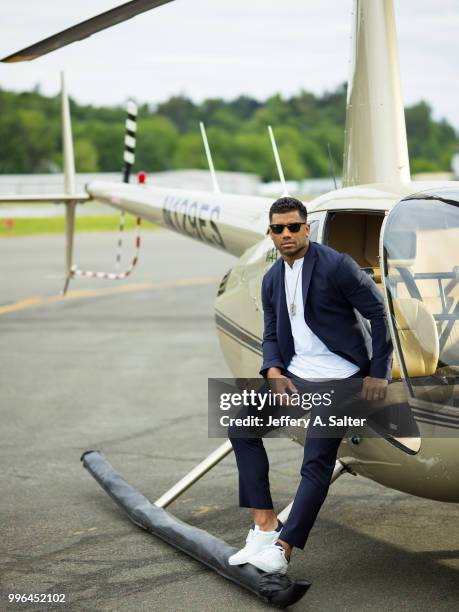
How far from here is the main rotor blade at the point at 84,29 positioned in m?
5.95

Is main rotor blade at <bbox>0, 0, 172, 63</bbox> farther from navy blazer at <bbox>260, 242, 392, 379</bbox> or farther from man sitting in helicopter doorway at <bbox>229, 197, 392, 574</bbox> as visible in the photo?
navy blazer at <bbox>260, 242, 392, 379</bbox>

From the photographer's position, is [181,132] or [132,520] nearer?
[132,520]

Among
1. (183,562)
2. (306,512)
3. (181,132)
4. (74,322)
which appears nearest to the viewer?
(306,512)

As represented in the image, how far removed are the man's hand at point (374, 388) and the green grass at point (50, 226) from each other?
1295 inches

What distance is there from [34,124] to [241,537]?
11678 cm

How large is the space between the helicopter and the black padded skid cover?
0.65 feet

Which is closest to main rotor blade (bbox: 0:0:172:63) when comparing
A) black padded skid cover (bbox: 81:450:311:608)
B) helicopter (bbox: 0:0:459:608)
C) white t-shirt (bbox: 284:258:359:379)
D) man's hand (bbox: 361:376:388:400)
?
helicopter (bbox: 0:0:459:608)

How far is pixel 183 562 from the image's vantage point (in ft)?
17.6

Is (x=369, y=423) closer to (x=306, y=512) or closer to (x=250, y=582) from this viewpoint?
(x=306, y=512)

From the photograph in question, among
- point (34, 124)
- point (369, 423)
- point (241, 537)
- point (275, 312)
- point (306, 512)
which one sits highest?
point (34, 124)

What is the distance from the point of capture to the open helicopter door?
14.3ft

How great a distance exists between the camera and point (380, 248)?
15.1 ft

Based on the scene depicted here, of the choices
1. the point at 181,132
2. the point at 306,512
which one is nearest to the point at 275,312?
the point at 306,512

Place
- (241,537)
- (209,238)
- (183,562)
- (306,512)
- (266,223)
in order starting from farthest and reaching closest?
(209,238) < (266,223) < (241,537) < (183,562) < (306,512)
